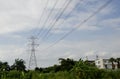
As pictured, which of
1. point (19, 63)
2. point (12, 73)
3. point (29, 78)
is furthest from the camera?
point (19, 63)

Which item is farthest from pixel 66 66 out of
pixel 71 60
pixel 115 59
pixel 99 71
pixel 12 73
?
Answer: pixel 115 59

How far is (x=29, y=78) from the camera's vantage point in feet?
144

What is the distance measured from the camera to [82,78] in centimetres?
2725

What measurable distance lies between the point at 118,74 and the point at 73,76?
15.2ft

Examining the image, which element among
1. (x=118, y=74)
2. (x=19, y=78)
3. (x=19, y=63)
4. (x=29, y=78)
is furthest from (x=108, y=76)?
(x=19, y=63)

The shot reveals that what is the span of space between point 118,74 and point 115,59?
80.6m

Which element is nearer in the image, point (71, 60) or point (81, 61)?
point (81, 61)

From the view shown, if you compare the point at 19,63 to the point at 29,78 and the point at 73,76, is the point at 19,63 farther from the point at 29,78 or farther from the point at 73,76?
the point at 73,76

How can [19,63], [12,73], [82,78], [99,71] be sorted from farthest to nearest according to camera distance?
[19,63]
[12,73]
[99,71]
[82,78]

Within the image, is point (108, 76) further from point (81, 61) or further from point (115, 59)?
point (115, 59)

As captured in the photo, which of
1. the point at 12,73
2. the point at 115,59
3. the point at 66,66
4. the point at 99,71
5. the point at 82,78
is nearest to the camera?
the point at 82,78

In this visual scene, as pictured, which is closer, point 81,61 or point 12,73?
point 81,61

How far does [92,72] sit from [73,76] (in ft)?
8.05

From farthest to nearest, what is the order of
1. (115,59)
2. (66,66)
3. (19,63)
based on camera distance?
(115,59) → (19,63) → (66,66)
